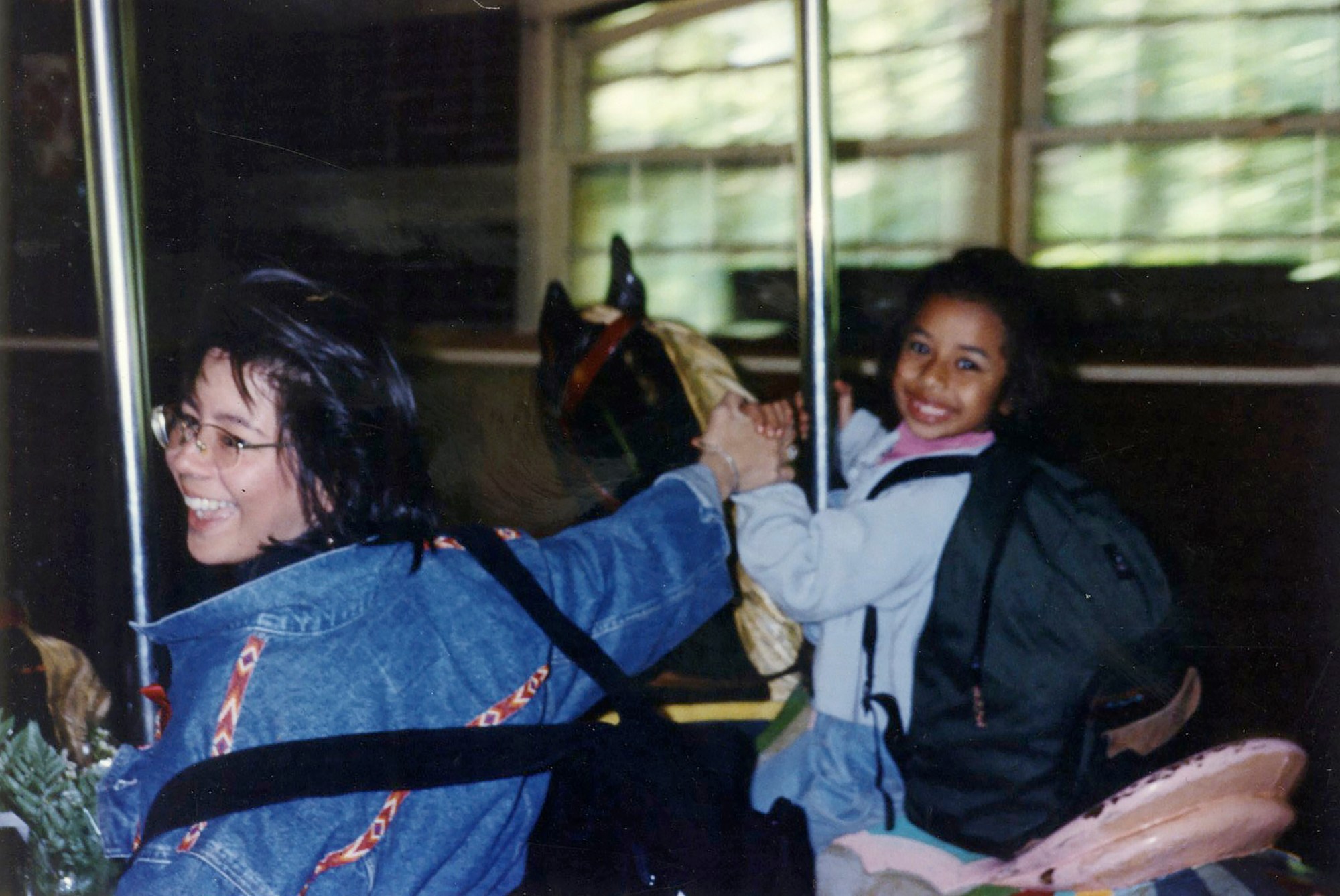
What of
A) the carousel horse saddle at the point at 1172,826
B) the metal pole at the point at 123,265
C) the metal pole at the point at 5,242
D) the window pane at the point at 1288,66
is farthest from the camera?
the metal pole at the point at 5,242

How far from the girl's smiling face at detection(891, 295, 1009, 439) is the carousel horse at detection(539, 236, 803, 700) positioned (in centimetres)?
21

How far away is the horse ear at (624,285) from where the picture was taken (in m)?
1.32

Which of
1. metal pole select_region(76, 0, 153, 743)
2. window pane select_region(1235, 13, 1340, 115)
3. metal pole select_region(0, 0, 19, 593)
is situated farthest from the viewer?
metal pole select_region(0, 0, 19, 593)

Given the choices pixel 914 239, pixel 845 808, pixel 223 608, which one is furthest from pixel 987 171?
pixel 223 608

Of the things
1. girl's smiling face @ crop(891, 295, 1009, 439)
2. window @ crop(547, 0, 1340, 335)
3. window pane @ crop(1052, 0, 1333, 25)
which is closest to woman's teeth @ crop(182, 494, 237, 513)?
window @ crop(547, 0, 1340, 335)

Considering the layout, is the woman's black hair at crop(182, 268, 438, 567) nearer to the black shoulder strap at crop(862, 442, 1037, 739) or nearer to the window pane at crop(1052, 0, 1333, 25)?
the black shoulder strap at crop(862, 442, 1037, 739)

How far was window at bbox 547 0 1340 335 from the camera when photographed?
1.18 meters

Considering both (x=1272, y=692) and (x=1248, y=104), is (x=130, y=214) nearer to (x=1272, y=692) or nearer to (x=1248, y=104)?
(x=1248, y=104)

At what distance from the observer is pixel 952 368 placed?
4.12 ft

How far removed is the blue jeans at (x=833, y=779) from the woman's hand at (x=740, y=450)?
314 mm

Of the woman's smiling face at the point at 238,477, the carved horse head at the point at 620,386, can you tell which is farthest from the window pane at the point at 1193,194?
the woman's smiling face at the point at 238,477

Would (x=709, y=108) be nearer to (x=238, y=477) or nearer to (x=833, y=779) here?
(x=238, y=477)

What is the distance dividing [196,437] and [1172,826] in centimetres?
131

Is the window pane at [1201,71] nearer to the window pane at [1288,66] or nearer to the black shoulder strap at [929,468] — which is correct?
the window pane at [1288,66]
